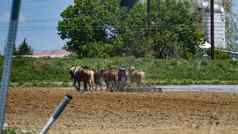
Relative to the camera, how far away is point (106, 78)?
3241cm

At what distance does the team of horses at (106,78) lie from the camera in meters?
31.9

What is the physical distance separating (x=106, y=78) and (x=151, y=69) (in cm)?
2111

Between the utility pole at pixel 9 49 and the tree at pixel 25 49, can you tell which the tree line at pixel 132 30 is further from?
the utility pole at pixel 9 49

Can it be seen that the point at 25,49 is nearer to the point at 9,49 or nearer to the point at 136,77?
the point at 136,77

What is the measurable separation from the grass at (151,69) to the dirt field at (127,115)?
2875 centimetres

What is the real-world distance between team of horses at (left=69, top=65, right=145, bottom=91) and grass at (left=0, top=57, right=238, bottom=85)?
1804cm

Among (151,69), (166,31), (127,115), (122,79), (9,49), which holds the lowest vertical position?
(151,69)

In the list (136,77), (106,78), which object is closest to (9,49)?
(106,78)

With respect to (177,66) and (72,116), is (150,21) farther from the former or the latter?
(72,116)

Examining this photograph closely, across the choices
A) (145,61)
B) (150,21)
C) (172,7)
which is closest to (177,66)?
(145,61)

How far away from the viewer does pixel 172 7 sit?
7838cm

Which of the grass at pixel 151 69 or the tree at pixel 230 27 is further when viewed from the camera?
the tree at pixel 230 27

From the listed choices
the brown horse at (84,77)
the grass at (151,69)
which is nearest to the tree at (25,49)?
the grass at (151,69)

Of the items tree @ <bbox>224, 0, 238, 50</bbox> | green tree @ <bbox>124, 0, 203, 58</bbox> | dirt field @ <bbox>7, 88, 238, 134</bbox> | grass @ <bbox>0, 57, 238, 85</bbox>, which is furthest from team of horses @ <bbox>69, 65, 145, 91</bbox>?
tree @ <bbox>224, 0, 238, 50</bbox>
